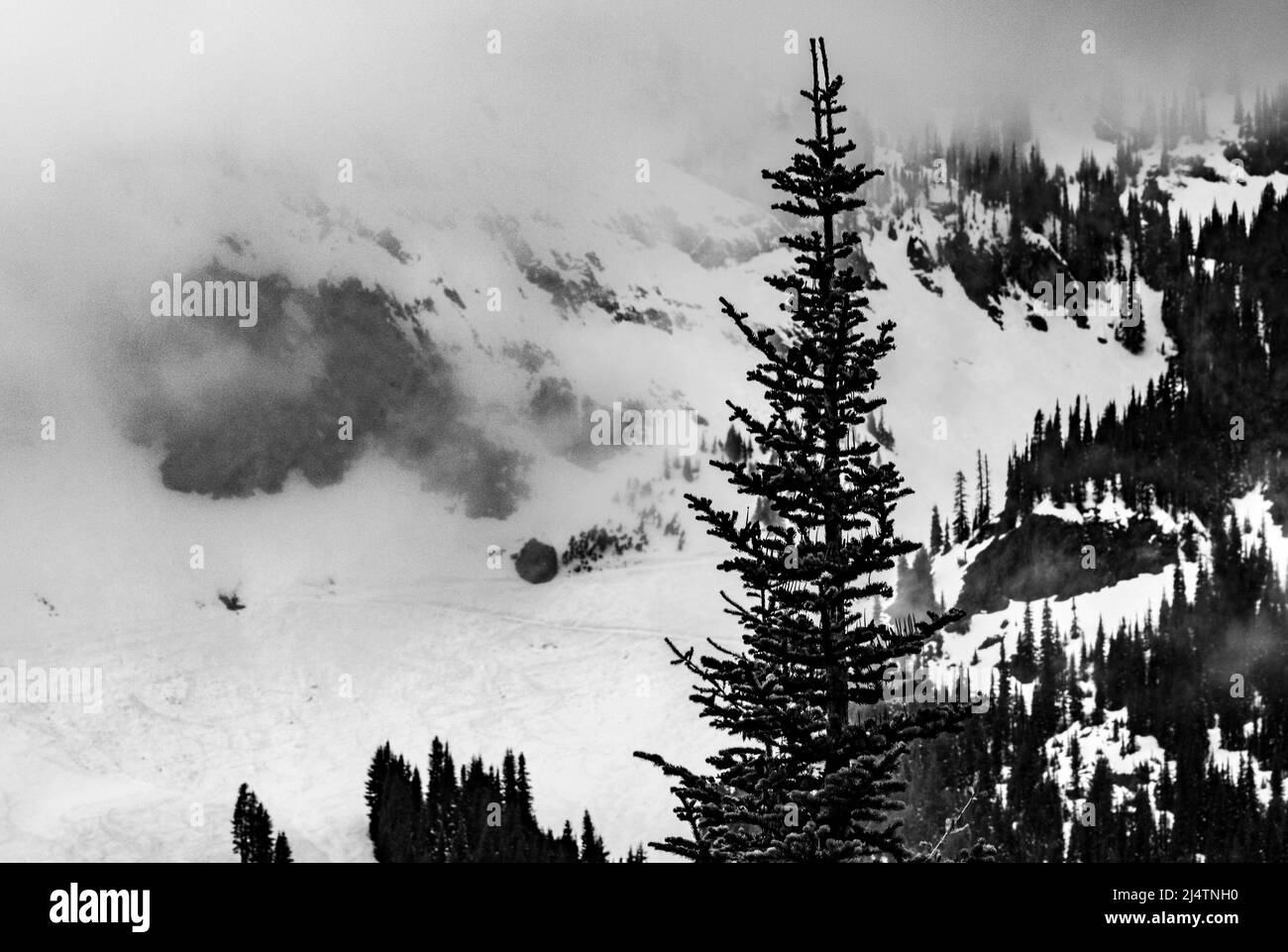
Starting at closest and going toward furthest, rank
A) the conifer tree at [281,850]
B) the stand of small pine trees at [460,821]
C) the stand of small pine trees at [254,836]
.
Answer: the stand of small pine trees at [460,821]
the conifer tree at [281,850]
the stand of small pine trees at [254,836]

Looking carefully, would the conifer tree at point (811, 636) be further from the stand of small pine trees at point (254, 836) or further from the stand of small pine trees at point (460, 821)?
the stand of small pine trees at point (254, 836)

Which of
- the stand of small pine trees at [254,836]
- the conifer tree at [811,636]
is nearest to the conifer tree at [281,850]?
the stand of small pine trees at [254,836]

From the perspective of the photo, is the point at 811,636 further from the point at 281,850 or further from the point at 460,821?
the point at 460,821

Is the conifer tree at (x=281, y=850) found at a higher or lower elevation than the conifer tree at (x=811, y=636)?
lower

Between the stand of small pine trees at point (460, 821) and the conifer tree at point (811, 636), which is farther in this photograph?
the stand of small pine trees at point (460, 821)

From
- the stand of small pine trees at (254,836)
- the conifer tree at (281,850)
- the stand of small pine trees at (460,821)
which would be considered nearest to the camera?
the stand of small pine trees at (460,821)

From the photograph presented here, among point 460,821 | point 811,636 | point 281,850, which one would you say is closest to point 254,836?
point 281,850
